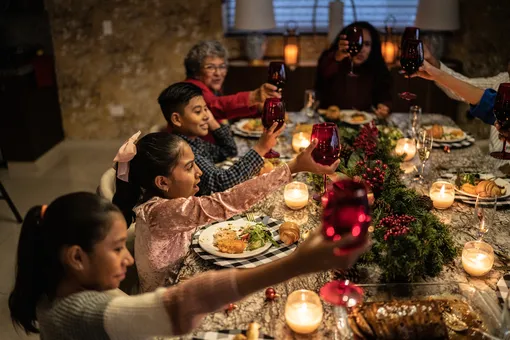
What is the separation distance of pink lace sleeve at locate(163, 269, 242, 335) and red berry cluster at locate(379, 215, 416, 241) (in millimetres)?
552

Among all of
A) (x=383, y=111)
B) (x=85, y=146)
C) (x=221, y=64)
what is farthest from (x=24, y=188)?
(x=383, y=111)

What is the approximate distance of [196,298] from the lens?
3.54 feet

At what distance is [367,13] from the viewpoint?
4941mm

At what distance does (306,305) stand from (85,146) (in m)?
4.47

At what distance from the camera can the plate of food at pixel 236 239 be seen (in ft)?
5.34

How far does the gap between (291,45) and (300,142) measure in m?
2.20

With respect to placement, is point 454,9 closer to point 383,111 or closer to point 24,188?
point 383,111

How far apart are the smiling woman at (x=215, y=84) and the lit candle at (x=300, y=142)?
290 mm

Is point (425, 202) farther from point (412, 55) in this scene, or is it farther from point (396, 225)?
point (412, 55)

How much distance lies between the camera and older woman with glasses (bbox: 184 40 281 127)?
2918 millimetres

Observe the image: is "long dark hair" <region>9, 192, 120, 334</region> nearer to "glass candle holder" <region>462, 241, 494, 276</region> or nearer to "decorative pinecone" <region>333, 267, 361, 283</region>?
"decorative pinecone" <region>333, 267, 361, 283</region>

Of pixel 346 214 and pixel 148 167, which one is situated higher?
pixel 346 214

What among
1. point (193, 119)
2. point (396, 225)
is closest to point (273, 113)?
point (193, 119)

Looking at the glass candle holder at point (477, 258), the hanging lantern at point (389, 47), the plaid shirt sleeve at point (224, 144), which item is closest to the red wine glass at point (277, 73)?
the plaid shirt sleeve at point (224, 144)
